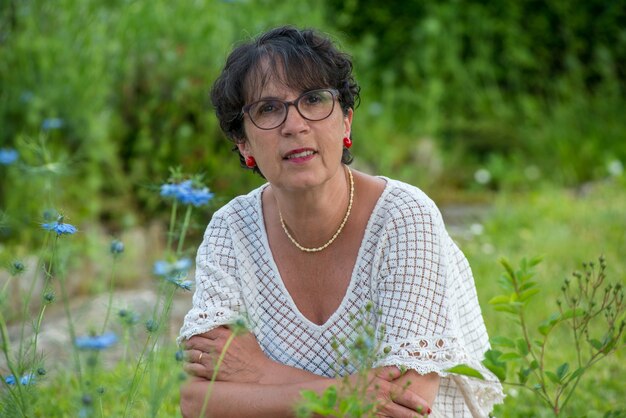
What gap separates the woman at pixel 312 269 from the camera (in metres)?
2.41

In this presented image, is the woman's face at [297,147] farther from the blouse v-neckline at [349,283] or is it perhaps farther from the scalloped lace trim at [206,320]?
the scalloped lace trim at [206,320]

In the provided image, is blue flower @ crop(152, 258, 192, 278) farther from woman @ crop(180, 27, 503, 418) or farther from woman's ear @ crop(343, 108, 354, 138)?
woman's ear @ crop(343, 108, 354, 138)

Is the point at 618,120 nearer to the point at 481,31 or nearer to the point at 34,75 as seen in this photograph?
the point at 481,31

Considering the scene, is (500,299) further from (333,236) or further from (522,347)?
(333,236)

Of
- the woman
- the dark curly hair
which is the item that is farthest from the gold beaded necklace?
the dark curly hair

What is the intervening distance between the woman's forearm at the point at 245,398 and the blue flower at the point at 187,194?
492 mm

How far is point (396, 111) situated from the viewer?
26.0 ft

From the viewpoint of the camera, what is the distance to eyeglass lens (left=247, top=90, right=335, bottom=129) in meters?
2.44

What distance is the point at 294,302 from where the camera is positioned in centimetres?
267

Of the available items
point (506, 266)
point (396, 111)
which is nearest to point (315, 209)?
point (506, 266)

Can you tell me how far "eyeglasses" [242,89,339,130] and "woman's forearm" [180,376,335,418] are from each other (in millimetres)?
651

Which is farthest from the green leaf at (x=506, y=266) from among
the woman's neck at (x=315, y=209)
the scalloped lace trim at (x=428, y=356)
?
the woman's neck at (x=315, y=209)

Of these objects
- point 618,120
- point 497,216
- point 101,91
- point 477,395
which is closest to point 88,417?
point 477,395

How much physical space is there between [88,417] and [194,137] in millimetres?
4062
